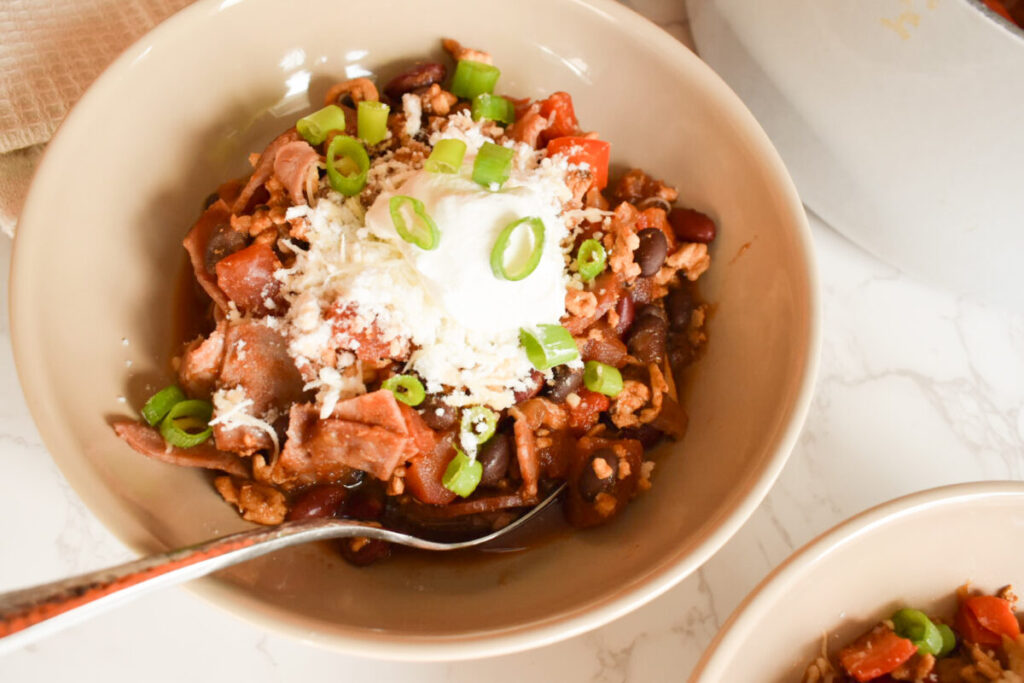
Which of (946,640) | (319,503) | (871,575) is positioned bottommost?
(946,640)

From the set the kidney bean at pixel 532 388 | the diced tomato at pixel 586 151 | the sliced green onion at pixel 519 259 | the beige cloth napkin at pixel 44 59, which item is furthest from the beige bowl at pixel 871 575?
the beige cloth napkin at pixel 44 59

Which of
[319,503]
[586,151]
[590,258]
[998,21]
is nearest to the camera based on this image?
[998,21]

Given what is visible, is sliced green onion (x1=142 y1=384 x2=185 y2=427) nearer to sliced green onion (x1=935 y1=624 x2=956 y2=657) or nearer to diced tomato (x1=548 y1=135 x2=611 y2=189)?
diced tomato (x1=548 y1=135 x2=611 y2=189)

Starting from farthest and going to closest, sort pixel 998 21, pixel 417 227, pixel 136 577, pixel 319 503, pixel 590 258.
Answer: pixel 590 258 < pixel 319 503 < pixel 417 227 < pixel 998 21 < pixel 136 577

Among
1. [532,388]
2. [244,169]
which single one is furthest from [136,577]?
[244,169]

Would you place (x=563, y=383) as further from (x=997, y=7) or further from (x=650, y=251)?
(x=997, y=7)

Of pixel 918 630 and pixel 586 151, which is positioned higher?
pixel 586 151

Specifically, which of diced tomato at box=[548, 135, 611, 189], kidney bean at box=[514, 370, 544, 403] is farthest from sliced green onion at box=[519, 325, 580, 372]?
diced tomato at box=[548, 135, 611, 189]
